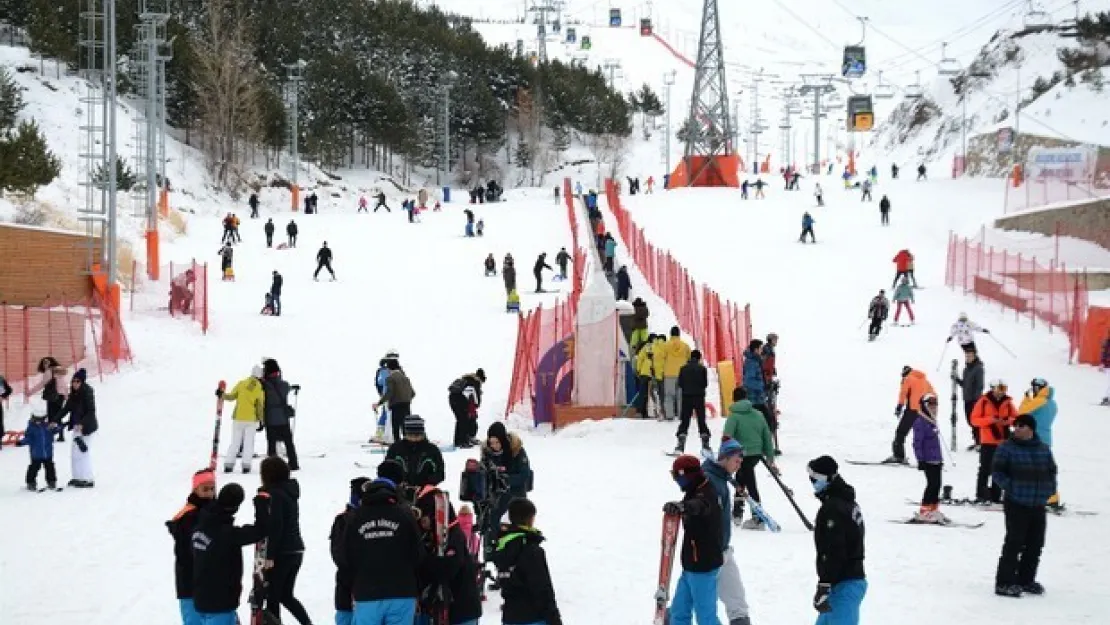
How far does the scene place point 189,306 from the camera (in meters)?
31.5

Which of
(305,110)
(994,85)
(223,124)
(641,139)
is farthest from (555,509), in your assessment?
(641,139)

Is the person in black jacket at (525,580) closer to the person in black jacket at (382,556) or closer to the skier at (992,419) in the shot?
the person in black jacket at (382,556)

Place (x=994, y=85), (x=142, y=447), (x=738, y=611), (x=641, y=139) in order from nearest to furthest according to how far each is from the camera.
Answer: (x=738, y=611) < (x=142, y=447) < (x=994, y=85) < (x=641, y=139)

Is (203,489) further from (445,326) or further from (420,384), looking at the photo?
(445,326)

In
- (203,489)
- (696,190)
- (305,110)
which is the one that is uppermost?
(305,110)

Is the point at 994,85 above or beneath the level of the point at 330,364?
above

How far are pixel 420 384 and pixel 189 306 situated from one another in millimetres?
8414

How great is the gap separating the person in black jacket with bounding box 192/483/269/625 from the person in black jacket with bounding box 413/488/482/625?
3.51 ft

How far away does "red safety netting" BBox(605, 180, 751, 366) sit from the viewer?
23.5 m

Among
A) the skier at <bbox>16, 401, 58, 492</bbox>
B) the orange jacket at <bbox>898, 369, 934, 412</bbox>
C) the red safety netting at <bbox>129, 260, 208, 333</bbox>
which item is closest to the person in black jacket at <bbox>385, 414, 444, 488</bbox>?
the orange jacket at <bbox>898, 369, 934, 412</bbox>

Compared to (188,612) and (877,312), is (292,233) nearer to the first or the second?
(877,312)

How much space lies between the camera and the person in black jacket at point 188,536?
26.5 feet

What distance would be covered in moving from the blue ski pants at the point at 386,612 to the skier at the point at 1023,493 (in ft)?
16.7

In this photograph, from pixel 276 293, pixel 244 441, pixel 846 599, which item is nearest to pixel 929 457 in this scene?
pixel 846 599
